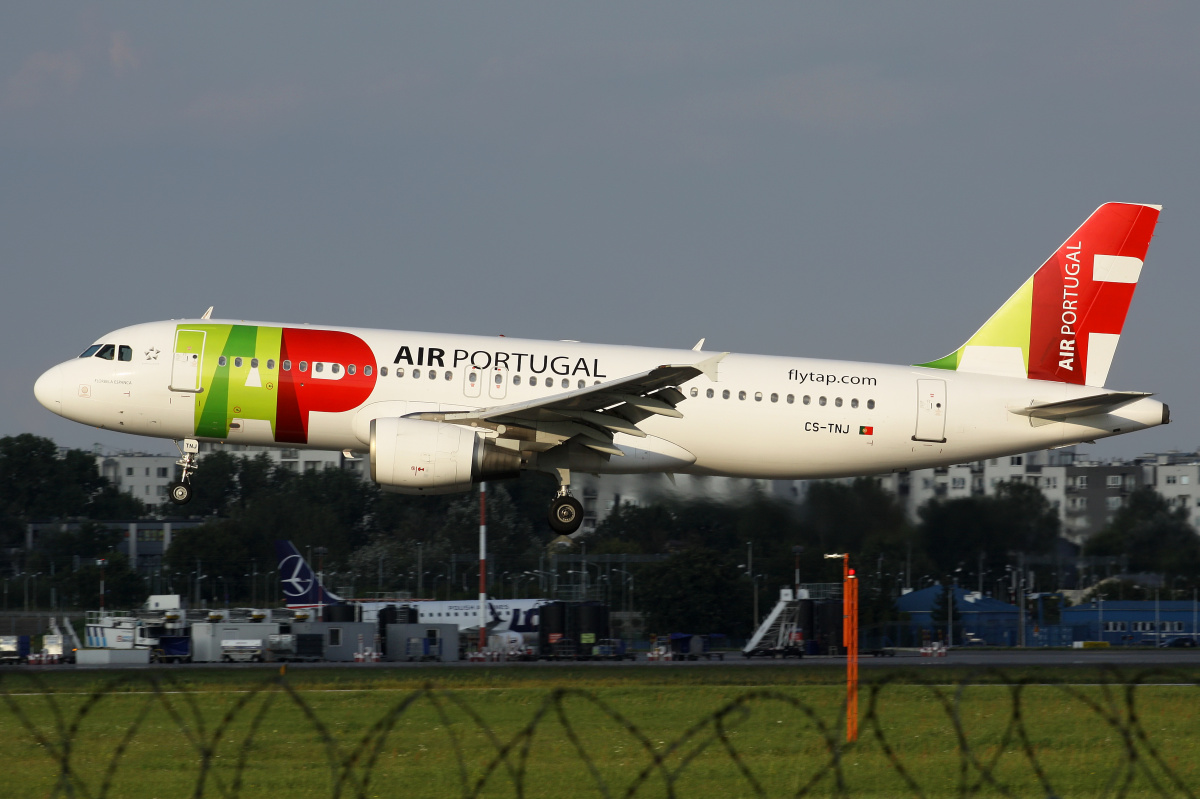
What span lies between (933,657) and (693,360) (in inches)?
538

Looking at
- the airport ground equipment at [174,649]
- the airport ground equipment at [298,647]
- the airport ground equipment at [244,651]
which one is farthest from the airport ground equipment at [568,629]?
the airport ground equipment at [174,649]

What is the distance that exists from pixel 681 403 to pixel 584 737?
11649mm

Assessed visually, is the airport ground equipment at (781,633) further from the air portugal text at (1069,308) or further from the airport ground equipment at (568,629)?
the air portugal text at (1069,308)

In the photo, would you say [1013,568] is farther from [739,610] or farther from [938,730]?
[938,730]

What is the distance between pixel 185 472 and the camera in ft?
94.2

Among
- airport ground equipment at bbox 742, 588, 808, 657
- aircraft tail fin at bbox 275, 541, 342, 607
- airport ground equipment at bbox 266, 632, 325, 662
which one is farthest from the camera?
aircraft tail fin at bbox 275, 541, 342, 607

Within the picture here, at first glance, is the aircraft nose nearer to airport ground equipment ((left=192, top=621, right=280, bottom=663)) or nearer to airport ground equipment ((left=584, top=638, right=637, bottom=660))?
airport ground equipment ((left=192, top=621, right=280, bottom=663))

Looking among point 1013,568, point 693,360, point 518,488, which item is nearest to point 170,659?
point 693,360

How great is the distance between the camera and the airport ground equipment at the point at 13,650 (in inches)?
1423

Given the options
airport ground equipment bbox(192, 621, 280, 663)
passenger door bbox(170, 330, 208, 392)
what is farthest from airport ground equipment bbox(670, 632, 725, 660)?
passenger door bbox(170, 330, 208, 392)

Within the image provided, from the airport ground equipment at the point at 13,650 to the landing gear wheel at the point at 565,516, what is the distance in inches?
675

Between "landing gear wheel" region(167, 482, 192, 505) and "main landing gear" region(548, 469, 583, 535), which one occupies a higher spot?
"landing gear wheel" region(167, 482, 192, 505)

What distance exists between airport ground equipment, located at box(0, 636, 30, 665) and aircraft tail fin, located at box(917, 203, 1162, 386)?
2613cm

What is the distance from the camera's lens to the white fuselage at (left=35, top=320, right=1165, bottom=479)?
89.4 feet
